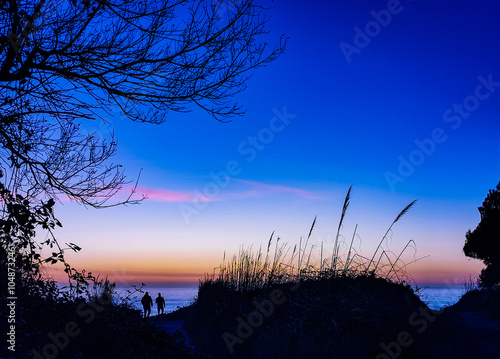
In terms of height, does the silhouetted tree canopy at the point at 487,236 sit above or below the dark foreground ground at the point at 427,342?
above

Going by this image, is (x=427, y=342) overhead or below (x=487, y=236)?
below

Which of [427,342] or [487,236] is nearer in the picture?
[427,342]

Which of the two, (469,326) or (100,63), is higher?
(100,63)

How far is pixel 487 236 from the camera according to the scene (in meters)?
19.0

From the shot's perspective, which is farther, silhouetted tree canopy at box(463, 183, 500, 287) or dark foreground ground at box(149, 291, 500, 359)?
silhouetted tree canopy at box(463, 183, 500, 287)

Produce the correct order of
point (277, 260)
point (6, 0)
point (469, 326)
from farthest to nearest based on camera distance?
1. point (277, 260)
2. point (469, 326)
3. point (6, 0)

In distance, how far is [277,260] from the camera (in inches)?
370

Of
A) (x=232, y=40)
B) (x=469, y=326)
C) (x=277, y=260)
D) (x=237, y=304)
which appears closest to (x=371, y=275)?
(x=469, y=326)

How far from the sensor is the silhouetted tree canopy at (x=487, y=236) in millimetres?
18531

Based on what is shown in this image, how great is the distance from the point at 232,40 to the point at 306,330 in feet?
13.5

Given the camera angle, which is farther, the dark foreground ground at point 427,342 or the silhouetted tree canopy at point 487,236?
the silhouetted tree canopy at point 487,236

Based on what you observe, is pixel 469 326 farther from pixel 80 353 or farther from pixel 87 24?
pixel 87 24

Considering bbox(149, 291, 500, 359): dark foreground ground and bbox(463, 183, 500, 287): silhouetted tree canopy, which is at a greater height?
bbox(463, 183, 500, 287): silhouetted tree canopy

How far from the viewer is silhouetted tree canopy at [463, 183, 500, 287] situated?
18531 mm
